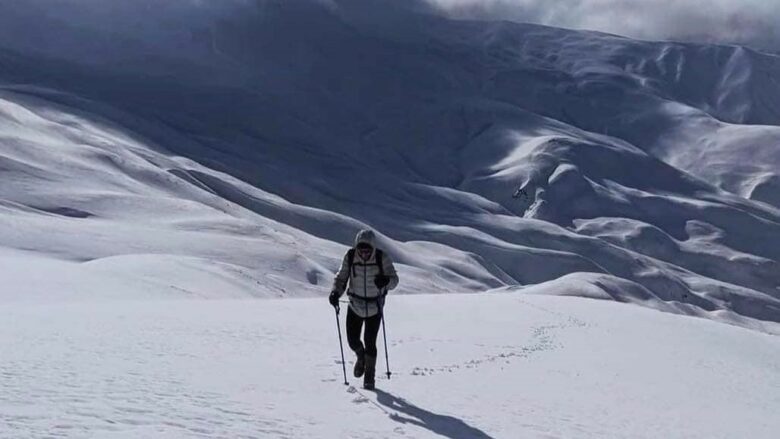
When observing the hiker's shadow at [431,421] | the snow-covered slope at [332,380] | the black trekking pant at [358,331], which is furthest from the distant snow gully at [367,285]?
the hiker's shadow at [431,421]

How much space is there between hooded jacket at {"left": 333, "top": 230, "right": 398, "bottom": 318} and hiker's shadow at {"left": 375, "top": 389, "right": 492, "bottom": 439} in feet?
4.59

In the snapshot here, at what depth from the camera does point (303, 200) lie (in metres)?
170

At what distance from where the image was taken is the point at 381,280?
53.5ft

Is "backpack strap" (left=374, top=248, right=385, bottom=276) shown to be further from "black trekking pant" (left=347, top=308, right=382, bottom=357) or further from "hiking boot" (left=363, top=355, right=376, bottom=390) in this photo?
"hiking boot" (left=363, top=355, right=376, bottom=390)

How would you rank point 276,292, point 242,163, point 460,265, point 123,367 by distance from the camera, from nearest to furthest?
point 123,367 < point 276,292 < point 460,265 < point 242,163

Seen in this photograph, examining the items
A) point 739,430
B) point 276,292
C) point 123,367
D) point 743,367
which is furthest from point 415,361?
point 276,292

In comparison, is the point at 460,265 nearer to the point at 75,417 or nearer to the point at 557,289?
the point at 557,289

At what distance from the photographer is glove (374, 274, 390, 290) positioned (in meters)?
16.3

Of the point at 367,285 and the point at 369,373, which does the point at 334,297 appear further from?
the point at 369,373

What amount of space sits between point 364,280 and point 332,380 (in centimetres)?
189

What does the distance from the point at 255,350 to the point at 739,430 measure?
8465mm

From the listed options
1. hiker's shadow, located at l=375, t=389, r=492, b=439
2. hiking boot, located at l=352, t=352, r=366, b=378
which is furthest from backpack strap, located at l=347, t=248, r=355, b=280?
hiker's shadow, located at l=375, t=389, r=492, b=439

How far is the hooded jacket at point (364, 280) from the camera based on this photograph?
16.4 m

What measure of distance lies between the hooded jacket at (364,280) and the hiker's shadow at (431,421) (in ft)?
4.59
